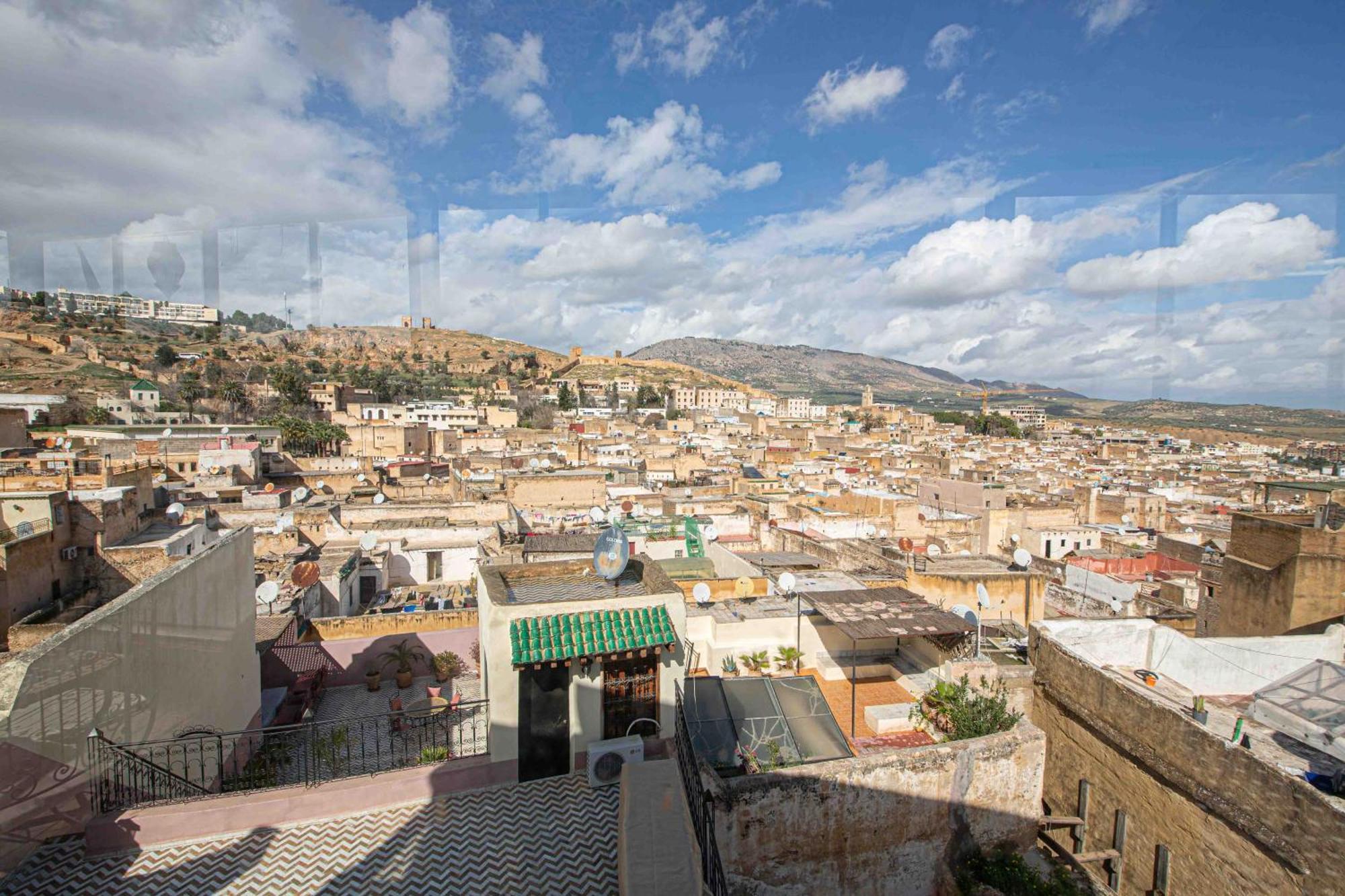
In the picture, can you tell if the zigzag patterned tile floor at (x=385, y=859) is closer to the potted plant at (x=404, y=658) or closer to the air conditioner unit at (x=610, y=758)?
the air conditioner unit at (x=610, y=758)

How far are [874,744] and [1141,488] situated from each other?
3858 cm

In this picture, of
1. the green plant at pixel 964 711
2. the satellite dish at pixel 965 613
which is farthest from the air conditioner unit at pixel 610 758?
the satellite dish at pixel 965 613

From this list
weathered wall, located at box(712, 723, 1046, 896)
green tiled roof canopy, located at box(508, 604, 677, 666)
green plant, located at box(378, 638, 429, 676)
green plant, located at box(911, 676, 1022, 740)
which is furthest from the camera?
green plant, located at box(378, 638, 429, 676)

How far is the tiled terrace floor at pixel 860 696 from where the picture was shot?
26.1ft

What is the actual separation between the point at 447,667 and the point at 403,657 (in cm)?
63

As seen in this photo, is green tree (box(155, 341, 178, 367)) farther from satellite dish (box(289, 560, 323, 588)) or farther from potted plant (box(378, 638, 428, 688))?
potted plant (box(378, 638, 428, 688))

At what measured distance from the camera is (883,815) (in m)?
5.91

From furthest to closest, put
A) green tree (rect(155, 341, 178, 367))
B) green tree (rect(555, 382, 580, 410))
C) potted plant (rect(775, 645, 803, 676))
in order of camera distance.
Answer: green tree (rect(555, 382, 580, 410)) → green tree (rect(155, 341, 178, 367)) → potted plant (rect(775, 645, 803, 676))

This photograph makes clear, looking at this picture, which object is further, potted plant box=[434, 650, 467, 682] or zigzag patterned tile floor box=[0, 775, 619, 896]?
→ potted plant box=[434, 650, 467, 682]

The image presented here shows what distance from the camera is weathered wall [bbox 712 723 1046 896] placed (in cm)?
551

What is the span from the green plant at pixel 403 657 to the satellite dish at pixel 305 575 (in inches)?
116

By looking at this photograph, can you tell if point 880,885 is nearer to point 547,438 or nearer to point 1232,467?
point 547,438

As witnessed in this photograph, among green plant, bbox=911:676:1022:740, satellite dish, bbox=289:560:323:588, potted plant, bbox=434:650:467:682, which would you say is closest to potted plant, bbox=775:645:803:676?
green plant, bbox=911:676:1022:740

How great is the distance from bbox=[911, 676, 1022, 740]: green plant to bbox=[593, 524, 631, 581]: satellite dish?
401cm
